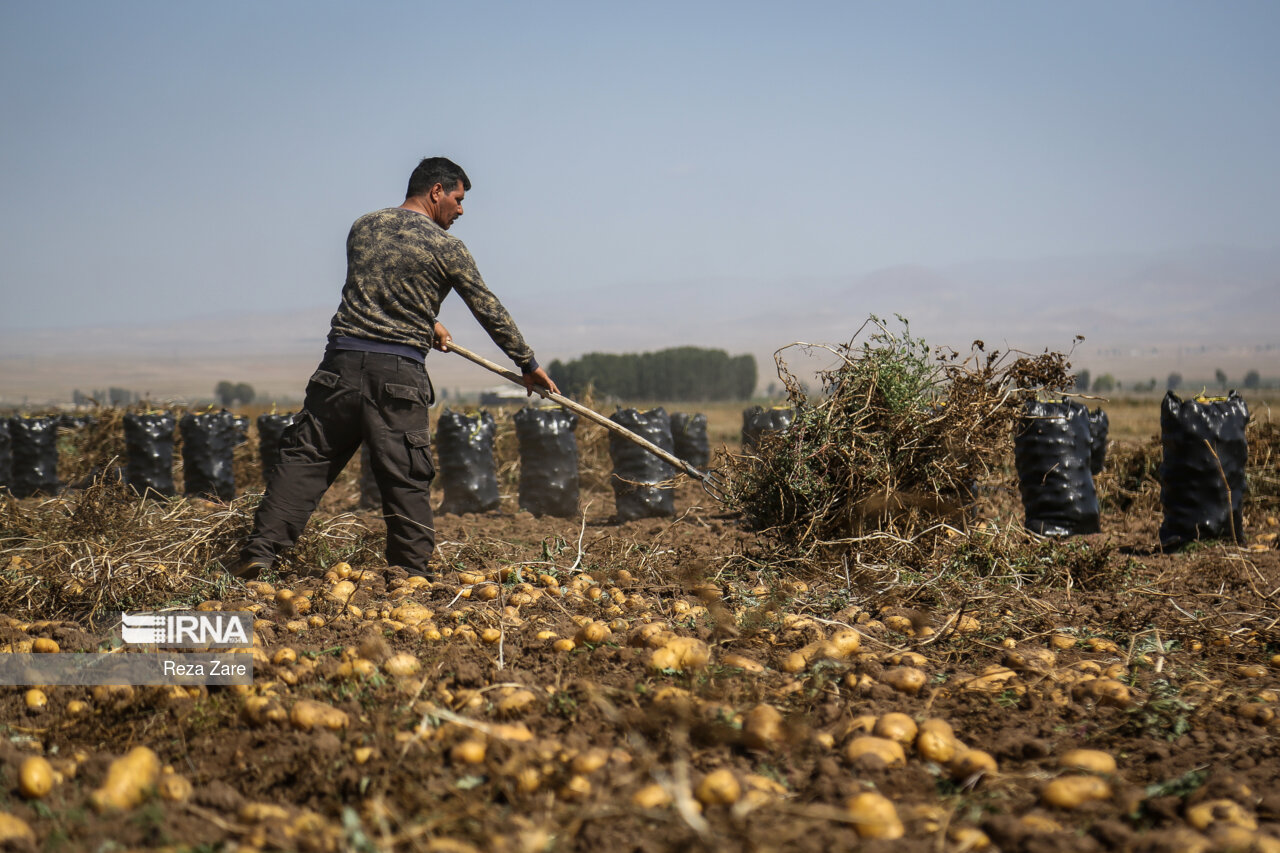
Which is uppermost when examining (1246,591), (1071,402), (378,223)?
(378,223)

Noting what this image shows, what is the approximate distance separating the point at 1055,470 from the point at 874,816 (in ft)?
15.6

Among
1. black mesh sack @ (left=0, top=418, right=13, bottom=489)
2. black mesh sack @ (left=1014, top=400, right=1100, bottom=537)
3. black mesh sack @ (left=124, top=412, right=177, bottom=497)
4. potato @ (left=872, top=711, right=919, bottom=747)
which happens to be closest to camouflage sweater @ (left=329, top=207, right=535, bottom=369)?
potato @ (left=872, top=711, right=919, bottom=747)

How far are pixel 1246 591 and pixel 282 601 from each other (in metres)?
4.16

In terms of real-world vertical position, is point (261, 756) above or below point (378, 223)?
below

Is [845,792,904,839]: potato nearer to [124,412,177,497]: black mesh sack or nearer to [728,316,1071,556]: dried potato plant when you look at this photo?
[728,316,1071,556]: dried potato plant

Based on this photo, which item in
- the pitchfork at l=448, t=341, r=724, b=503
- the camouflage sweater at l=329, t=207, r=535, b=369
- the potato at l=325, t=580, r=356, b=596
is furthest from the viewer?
→ the pitchfork at l=448, t=341, r=724, b=503

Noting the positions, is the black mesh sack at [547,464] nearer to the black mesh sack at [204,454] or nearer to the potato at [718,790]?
the black mesh sack at [204,454]

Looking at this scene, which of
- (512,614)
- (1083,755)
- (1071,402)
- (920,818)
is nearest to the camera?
(920,818)

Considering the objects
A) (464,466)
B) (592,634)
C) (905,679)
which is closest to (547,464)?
(464,466)

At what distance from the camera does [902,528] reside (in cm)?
402

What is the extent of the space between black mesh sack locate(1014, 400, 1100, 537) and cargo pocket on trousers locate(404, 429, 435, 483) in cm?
382

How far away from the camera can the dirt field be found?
1635mm

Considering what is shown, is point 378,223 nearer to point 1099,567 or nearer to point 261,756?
point 261,756

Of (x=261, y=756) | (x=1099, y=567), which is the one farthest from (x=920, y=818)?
(x=1099, y=567)
